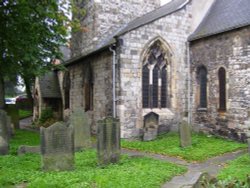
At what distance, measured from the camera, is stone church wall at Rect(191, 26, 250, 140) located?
1355 cm

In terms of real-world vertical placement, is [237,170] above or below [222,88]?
below

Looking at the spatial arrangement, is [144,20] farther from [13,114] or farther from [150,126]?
[13,114]

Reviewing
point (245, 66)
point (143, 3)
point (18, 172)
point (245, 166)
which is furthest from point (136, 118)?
point (143, 3)

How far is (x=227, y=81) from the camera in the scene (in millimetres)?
14289

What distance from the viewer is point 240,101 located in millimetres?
13648

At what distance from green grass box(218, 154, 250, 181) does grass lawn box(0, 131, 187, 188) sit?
1130mm

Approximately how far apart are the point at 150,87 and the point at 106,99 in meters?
2.31

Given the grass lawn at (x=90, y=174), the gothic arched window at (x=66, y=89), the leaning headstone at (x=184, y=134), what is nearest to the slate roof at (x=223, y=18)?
the leaning headstone at (x=184, y=134)

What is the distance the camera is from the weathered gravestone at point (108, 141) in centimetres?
898

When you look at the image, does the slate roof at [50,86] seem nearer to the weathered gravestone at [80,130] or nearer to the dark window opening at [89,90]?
the dark window opening at [89,90]

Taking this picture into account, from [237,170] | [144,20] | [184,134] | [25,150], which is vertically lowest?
[237,170]

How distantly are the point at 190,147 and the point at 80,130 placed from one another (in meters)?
4.24

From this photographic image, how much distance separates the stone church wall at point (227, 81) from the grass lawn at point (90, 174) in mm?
5988

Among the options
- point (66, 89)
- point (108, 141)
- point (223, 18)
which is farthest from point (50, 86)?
point (108, 141)
